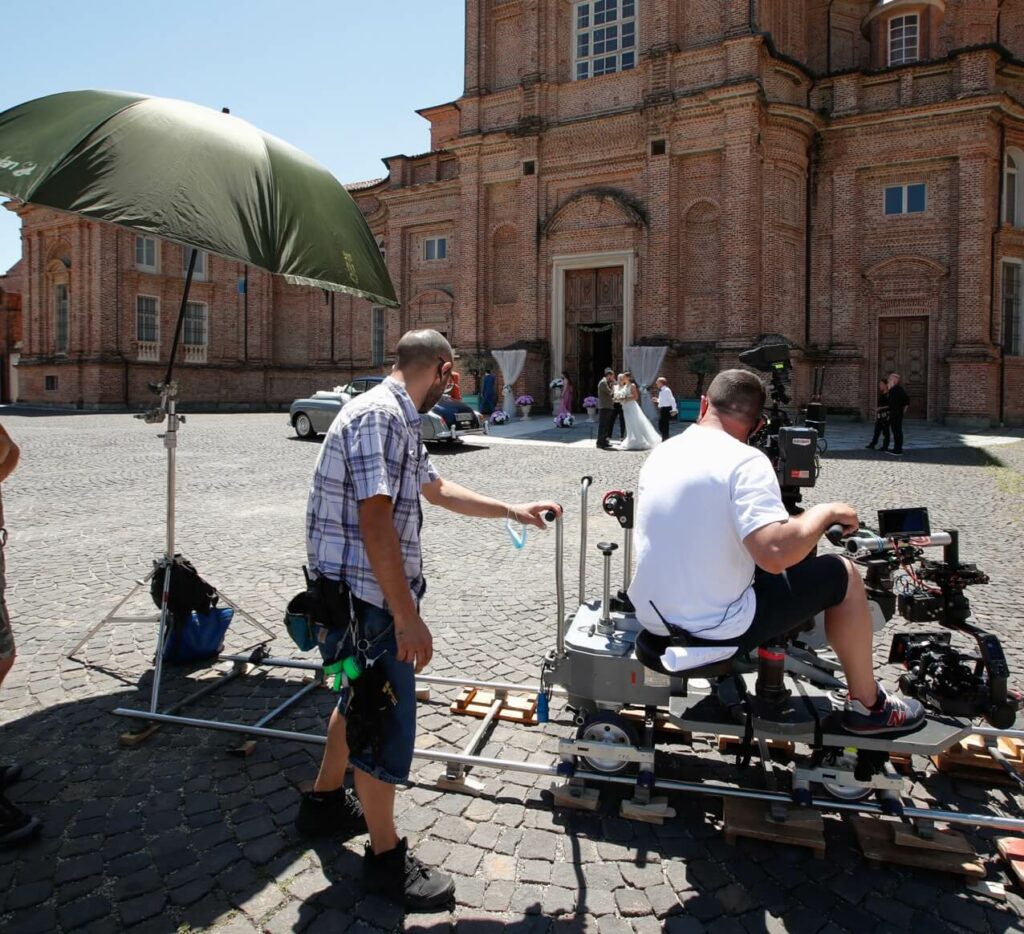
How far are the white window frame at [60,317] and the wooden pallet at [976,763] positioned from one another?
37.6 m

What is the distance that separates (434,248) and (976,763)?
29305 mm

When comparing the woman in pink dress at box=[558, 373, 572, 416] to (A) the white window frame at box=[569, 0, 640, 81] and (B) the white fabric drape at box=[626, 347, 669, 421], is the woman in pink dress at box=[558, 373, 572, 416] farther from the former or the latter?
(A) the white window frame at box=[569, 0, 640, 81]

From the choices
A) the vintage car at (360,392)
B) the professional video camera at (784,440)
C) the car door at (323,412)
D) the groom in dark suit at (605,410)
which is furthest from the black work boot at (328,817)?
the car door at (323,412)

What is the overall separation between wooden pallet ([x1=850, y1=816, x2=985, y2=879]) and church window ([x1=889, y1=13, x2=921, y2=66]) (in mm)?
28294

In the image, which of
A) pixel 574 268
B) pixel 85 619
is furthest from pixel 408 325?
pixel 85 619

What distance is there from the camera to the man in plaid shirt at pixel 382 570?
2383 mm

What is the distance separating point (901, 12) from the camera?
24.6 metres

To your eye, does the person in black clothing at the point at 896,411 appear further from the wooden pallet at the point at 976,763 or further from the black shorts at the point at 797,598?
the black shorts at the point at 797,598

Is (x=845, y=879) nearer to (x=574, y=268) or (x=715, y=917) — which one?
(x=715, y=917)

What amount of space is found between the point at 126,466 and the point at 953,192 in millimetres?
23559

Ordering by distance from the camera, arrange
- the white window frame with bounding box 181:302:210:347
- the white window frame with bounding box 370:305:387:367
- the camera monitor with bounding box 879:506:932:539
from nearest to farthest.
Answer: the camera monitor with bounding box 879:506:932:539 < the white window frame with bounding box 181:302:210:347 < the white window frame with bounding box 370:305:387:367

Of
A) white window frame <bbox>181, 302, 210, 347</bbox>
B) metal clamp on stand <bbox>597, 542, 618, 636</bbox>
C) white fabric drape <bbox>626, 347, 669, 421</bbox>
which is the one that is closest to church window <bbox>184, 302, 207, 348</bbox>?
white window frame <bbox>181, 302, 210, 347</bbox>

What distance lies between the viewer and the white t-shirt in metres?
2.72

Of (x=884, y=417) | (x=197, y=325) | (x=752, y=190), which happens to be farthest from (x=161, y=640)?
(x=197, y=325)
